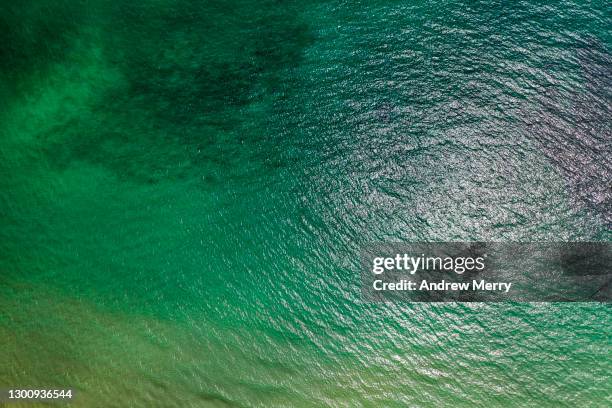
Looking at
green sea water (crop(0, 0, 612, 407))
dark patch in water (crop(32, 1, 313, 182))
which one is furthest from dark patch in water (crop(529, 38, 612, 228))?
dark patch in water (crop(32, 1, 313, 182))

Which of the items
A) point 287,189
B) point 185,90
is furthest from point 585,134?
point 185,90

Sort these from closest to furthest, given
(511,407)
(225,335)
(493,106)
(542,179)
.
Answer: (511,407), (225,335), (542,179), (493,106)

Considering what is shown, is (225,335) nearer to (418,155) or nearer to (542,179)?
(418,155)

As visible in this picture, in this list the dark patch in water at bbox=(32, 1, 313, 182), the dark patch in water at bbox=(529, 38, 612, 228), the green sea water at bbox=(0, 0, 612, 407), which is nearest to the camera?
the green sea water at bbox=(0, 0, 612, 407)

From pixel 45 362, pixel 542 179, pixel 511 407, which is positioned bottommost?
pixel 511 407

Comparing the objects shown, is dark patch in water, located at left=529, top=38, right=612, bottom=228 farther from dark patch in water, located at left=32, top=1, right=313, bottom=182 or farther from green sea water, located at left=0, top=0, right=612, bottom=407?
dark patch in water, located at left=32, top=1, right=313, bottom=182

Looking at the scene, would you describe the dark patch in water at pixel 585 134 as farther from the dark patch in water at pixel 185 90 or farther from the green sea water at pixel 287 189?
the dark patch in water at pixel 185 90

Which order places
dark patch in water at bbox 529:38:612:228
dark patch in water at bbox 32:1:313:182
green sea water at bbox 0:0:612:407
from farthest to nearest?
dark patch in water at bbox 32:1:313:182 < dark patch in water at bbox 529:38:612:228 < green sea water at bbox 0:0:612:407

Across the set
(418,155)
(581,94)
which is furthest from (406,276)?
(581,94)
